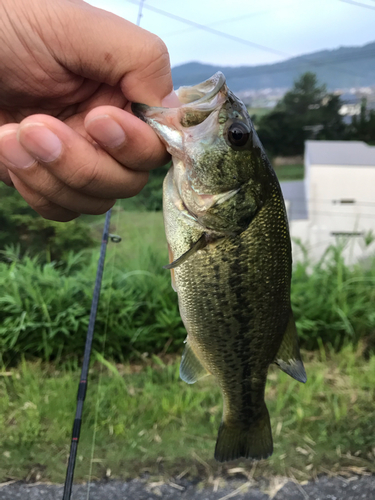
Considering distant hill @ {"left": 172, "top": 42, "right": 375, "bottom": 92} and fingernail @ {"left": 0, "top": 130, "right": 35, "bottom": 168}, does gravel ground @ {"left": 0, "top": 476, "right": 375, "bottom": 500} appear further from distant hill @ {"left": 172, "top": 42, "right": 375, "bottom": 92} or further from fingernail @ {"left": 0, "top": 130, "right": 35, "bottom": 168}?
distant hill @ {"left": 172, "top": 42, "right": 375, "bottom": 92}

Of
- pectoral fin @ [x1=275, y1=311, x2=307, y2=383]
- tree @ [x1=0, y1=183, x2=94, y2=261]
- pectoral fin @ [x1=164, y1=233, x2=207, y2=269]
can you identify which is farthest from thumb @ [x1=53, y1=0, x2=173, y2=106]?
tree @ [x1=0, y1=183, x2=94, y2=261]

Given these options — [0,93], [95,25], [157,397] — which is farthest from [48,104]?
[157,397]

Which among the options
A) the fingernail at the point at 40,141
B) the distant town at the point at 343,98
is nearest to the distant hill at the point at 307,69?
the distant town at the point at 343,98

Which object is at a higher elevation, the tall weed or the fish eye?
the fish eye

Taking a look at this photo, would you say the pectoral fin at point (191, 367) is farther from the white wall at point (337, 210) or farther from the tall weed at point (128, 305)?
the white wall at point (337, 210)

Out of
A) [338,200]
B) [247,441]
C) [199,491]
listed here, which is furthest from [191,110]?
[338,200]

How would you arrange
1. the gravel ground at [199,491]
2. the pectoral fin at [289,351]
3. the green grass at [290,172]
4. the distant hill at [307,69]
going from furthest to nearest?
the green grass at [290,172] → the distant hill at [307,69] → the gravel ground at [199,491] → the pectoral fin at [289,351]

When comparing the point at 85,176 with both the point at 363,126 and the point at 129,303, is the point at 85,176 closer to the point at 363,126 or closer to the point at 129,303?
the point at 129,303

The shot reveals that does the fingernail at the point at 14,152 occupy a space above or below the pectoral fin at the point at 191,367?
above
